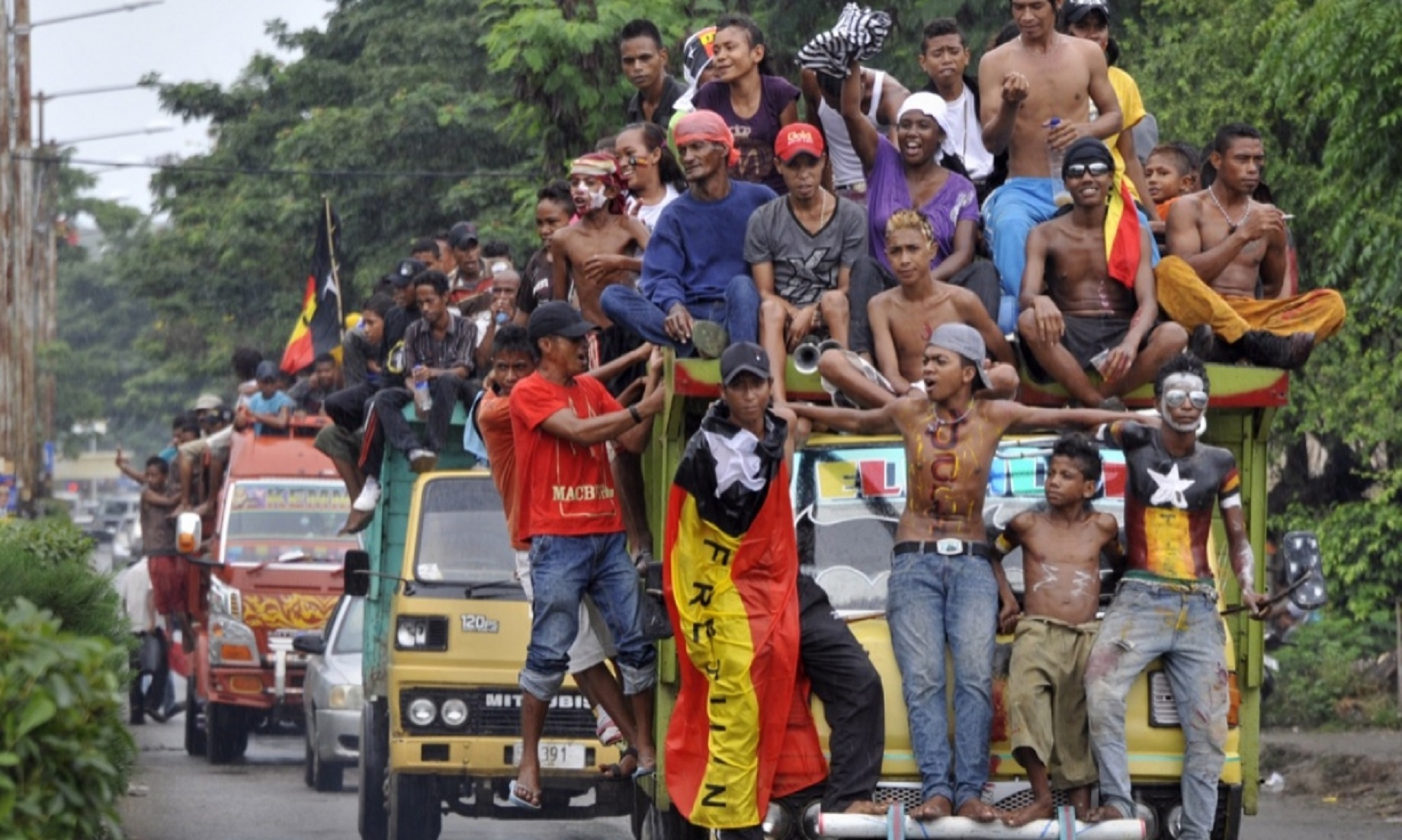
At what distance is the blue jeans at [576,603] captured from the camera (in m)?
9.23

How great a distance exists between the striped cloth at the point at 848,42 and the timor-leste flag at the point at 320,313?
40.0 feet

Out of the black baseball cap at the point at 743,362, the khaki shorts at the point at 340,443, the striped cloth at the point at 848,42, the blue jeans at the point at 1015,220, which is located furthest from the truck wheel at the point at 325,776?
the black baseball cap at the point at 743,362

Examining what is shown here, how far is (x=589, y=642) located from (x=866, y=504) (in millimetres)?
1603

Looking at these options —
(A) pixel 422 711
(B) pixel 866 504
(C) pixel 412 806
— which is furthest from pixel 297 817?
(B) pixel 866 504

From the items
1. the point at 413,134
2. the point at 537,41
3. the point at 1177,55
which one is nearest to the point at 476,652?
the point at 537,41

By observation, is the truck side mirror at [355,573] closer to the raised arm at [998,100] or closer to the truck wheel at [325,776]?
the truck wheel at [325,776]

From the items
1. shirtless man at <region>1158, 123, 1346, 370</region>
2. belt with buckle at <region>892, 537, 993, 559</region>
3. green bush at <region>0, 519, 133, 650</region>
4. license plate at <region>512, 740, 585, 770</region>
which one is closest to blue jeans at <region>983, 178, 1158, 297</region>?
shirtless man at <region>1158, 123, 1346, 370</region>

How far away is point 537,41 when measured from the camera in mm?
16984

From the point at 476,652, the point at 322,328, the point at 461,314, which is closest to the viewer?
the point at 476,652

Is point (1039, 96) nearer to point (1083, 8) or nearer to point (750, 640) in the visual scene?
point (1083, 8)

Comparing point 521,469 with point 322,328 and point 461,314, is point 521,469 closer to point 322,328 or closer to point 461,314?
point 461,314

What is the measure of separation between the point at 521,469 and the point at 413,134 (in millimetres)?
22339

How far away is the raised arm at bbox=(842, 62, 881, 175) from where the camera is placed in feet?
32.6

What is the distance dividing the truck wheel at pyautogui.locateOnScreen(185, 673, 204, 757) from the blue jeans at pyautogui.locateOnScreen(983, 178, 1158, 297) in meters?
12.6
